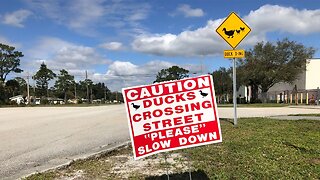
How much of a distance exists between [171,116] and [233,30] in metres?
8.72

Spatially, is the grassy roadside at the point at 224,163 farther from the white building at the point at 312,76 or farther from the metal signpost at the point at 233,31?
the white building at the point at 312,76

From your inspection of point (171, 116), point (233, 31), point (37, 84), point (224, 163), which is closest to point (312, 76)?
point (233, 31)

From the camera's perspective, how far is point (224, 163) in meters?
6.95

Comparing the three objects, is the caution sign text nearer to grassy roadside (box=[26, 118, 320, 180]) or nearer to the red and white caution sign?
grassy roadside (box=[26, 118, 320, 180])

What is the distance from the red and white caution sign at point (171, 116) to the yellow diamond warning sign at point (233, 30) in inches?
325

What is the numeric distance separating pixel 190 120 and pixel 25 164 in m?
4.48

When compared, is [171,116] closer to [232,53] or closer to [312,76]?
[232,53]

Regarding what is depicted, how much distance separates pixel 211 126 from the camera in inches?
209

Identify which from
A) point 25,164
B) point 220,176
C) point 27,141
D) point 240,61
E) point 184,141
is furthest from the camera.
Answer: point 240,61

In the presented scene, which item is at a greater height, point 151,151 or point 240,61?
point 240,61

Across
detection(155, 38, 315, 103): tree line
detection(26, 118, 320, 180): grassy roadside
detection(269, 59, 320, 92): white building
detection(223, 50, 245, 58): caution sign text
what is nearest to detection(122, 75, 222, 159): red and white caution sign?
detection(26, 118, 320, 180): grassy roadside

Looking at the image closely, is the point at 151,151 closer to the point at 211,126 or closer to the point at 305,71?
the point at 211,126

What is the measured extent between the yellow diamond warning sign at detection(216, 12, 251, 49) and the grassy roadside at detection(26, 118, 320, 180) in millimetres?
4805

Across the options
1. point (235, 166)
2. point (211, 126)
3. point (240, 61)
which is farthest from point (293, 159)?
point (240, 61)
